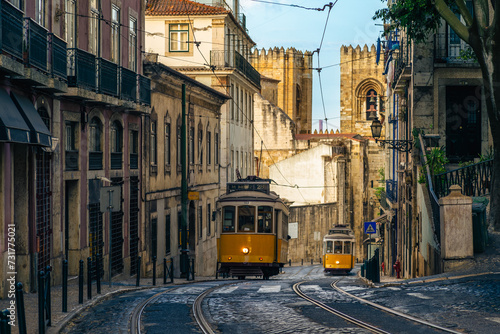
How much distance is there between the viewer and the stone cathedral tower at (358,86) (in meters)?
92.2

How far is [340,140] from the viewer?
64.4 meters

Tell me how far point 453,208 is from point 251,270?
31.7 ft

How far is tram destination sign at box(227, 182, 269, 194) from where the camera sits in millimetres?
25422

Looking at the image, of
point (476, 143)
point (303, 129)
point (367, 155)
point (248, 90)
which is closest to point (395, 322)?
point (476, 143)

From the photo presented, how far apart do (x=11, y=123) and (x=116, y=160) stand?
1006 centimetres

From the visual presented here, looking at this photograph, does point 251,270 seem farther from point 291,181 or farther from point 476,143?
point 291,181

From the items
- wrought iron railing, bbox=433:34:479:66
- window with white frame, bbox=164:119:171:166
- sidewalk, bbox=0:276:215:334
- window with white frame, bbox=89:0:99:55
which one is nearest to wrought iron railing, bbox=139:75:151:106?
window with white frame, bbox=89:0:99:55

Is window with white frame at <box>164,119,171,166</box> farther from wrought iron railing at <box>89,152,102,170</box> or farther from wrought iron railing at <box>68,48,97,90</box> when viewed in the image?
wrought iron railing at <box>68,48,97,90</box>

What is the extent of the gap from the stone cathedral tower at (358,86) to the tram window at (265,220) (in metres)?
69.1

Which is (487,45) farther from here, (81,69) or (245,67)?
(245,67)

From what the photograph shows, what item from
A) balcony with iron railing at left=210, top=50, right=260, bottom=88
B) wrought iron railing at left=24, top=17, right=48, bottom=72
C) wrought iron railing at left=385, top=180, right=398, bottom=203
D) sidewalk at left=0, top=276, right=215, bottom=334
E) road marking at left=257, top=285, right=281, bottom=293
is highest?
balcony with iron railing at left=210, top=50, right=260, bottom=88

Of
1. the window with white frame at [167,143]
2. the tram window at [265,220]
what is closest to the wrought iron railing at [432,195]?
the tram window at [265,220]

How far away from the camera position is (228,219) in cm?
2442

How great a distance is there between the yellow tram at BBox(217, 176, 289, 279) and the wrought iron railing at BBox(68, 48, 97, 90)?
667 centimetres
